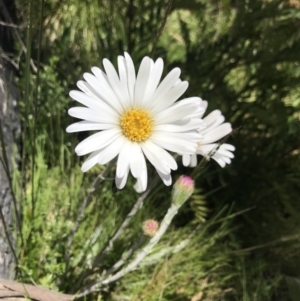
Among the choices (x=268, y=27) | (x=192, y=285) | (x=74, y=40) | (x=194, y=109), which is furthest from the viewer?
(x=74, y=40)

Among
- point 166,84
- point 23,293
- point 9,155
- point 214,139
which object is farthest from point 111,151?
point 9,155

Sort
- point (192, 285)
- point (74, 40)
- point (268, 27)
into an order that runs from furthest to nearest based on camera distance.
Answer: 1. point (74, 40)
2. point (192, 285)
3. point (268, 27)

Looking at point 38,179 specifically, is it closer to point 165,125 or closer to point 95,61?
point 95,61

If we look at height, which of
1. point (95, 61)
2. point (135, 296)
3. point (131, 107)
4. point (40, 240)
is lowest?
point (135, 296)

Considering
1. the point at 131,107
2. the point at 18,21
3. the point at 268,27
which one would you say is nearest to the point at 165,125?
the point at 131,107

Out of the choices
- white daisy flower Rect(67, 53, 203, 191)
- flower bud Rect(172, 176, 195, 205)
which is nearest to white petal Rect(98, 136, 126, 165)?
white daisy flower Rect(67, 53, 203, 191)

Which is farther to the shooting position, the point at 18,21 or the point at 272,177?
the point at 272,177

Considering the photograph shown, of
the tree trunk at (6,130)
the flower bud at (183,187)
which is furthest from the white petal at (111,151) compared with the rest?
the tree trunk at (6,130)

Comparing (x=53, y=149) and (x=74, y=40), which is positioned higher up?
(x=74, y=40)
